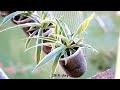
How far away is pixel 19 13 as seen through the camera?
1.71m

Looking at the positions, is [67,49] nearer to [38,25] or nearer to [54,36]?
[54,36]

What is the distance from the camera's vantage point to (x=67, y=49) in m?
1.74

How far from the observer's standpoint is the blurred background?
1701mm

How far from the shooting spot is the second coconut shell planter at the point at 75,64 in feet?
5.68

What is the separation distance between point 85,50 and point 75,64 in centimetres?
11

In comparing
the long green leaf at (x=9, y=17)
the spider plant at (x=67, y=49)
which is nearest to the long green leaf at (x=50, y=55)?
the spider plant at (x=67, y=49)

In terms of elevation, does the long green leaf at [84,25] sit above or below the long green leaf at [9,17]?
below

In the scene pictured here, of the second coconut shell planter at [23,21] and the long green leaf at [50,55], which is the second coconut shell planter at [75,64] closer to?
the long green leaf at [50,55]

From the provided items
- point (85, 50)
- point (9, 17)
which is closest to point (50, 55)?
point (85, 50)

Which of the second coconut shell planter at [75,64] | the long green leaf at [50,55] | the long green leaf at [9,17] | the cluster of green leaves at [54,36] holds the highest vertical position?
the long green leaf at [9,17]

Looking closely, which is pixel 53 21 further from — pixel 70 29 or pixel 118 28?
pixel 118 28

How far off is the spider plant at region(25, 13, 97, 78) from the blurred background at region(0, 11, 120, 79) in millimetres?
25
